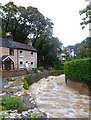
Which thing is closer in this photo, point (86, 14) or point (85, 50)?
point (86, 14)

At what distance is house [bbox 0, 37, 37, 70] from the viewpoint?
36469mm

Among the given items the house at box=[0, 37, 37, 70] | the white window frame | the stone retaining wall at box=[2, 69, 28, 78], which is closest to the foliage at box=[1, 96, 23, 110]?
the stone retaining wall at box=[2, 69, 28, 78]

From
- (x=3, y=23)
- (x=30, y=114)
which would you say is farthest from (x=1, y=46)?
(x=30, y=114)

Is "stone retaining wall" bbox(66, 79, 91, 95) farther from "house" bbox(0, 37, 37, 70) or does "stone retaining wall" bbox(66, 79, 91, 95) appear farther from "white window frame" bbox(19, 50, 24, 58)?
"white window frame" bbox(19, 50, 24, 58)

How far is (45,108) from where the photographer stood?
12172 millimetres

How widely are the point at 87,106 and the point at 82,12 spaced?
8.10 metres

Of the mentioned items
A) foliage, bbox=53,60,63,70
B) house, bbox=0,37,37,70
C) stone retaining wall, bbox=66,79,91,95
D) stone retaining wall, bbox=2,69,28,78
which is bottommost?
stone retaining wall, bbox=66,79,91,95

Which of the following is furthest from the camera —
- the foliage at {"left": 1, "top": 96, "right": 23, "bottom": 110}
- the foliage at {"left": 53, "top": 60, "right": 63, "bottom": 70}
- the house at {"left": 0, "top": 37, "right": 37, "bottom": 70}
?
the foliage at {"left": 53, "top": 60, "right": 63, "bottom": 70}

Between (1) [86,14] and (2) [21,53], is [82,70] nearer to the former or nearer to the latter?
(1) [86,14]

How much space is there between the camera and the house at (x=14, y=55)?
36.5 m

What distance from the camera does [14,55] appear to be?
38.6m

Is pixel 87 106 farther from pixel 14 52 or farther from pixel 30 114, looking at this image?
pixel 14 52

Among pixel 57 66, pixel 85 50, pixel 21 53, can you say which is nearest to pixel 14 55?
pixel 21 53

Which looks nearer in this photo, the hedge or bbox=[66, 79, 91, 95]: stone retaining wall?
the hedge
